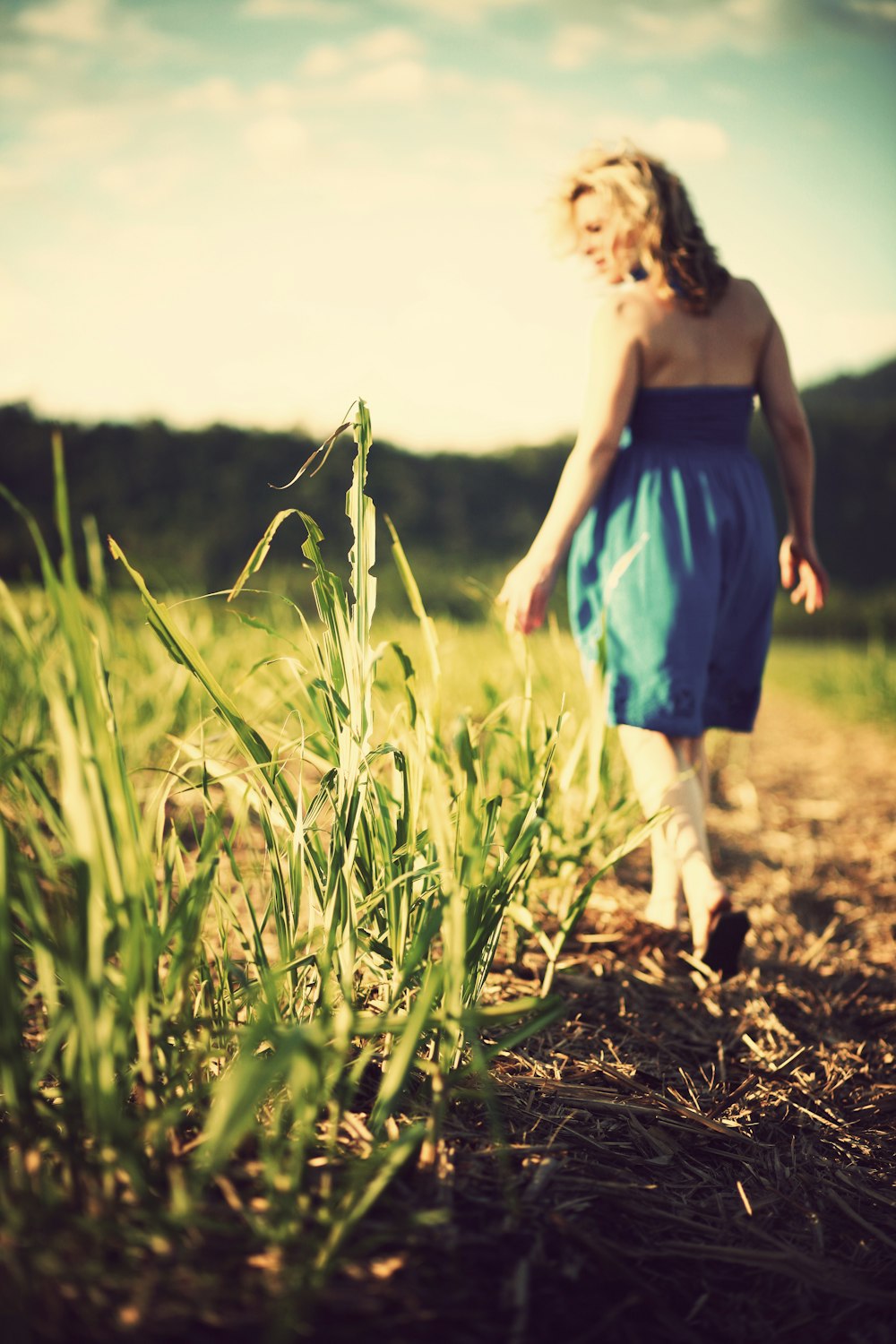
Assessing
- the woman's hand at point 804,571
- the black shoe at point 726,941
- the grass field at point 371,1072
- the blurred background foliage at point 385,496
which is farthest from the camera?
the blurred background foliage at point 385,496

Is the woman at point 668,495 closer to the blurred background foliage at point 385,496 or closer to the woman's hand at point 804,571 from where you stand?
the woman's hand at point 804,571

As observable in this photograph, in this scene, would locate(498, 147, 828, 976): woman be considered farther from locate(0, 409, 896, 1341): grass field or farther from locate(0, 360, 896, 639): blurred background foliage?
locate(0, 360, 896, 639): blurred background foliage

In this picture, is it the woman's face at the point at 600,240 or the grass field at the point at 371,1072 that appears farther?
the woman's face at the point at 600,240

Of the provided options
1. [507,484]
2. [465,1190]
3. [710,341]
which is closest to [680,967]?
[465,1190]

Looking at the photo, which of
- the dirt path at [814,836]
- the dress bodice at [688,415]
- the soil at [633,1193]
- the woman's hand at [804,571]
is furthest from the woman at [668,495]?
the dirt path at [814,836]

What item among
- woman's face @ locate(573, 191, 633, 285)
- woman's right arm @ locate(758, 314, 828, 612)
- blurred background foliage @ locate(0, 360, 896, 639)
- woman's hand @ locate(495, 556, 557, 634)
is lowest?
blurred background foliage @ locate(0, 360, 896, 639)

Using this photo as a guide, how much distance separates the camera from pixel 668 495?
1413 mm

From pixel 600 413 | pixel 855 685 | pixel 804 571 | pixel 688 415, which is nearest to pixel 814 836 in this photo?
pixel 804 571

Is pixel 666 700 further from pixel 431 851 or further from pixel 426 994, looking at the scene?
pixel 426 994

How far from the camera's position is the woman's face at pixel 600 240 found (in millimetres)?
1476

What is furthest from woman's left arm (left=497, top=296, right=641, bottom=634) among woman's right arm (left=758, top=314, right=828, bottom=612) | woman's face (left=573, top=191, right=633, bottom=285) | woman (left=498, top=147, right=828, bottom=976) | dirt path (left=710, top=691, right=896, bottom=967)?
dirt path (left=710, top=691, right=896, bottom=967)

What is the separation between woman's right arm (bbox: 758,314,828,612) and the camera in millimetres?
1481

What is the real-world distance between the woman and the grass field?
197mm

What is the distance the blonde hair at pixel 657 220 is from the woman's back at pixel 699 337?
0.03 meters
